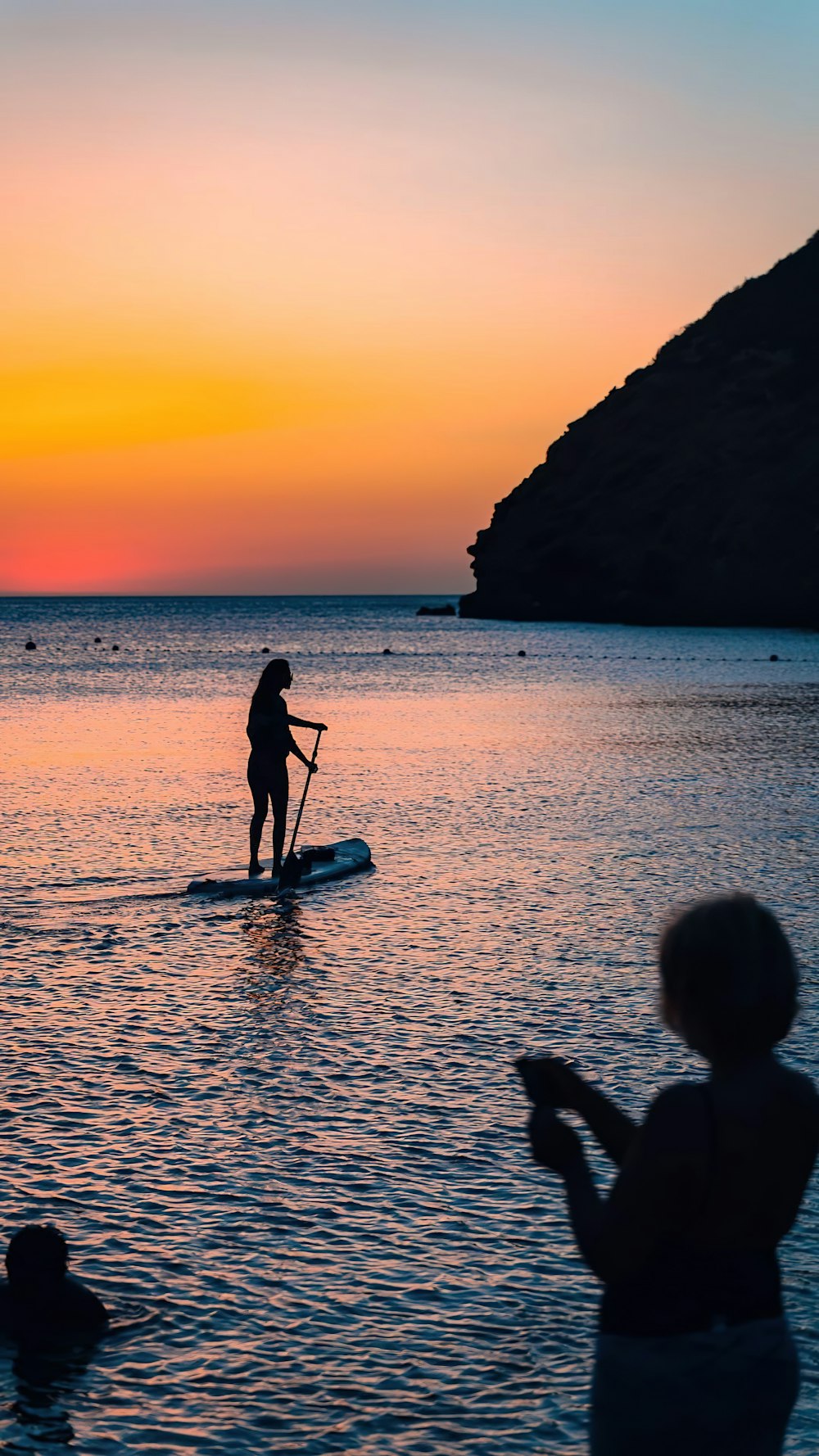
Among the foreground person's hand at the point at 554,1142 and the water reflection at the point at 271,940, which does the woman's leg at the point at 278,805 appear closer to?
the water reflection at the point at 271,940

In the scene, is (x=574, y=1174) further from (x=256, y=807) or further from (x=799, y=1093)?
(x=256, y=807)

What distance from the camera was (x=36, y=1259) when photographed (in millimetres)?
6043

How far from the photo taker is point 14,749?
108ft

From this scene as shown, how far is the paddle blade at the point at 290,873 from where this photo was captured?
15.8 meters

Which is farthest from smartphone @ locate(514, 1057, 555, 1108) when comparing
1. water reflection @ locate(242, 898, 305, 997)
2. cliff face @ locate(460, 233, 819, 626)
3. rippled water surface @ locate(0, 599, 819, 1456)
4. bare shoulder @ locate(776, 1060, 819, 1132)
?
cliff face @ locate(460, 233, 819, 626)

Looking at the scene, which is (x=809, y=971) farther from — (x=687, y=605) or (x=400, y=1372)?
(x=687, y=605)

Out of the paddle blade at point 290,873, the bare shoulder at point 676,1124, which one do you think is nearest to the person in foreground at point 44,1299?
the bare shoulder at point 676,1124

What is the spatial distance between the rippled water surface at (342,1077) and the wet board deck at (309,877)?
310mm

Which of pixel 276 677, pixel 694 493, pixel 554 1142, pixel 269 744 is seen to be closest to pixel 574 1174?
pixel 554 1142

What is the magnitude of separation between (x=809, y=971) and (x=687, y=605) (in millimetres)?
128171

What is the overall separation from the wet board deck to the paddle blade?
0.35 ft

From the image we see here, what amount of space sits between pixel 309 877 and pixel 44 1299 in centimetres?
1028

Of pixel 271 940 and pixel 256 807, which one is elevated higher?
pixel 256 807

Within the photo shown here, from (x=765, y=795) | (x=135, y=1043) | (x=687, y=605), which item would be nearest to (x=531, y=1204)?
(x=135, y=1043)
